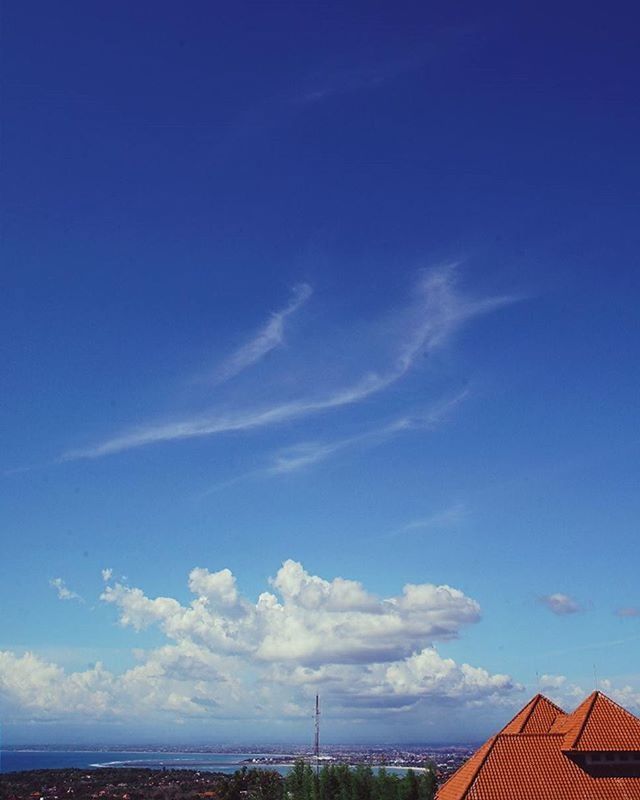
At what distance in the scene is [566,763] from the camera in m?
47.3

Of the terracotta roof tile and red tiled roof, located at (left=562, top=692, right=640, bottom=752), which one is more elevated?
red tiled roof, located at (left=562, top=692, right=640, bottom=752)

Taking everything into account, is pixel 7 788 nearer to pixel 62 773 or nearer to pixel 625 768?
pixel 62 773

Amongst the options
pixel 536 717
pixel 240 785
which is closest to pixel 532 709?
pixel 536 717

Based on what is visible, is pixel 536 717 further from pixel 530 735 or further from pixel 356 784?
pixel 356 784

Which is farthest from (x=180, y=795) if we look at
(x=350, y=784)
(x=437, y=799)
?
(x=437, y=799)

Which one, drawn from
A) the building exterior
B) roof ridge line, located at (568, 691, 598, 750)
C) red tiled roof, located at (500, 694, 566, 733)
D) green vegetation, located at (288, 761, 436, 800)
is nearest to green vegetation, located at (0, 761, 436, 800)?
green vegetation, located at (288, 761, 436, 800)

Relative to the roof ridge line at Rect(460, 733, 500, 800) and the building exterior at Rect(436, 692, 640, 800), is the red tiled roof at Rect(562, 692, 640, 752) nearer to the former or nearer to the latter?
the building exterior at Rect(436, 692, 640, 800)

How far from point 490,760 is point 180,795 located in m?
110

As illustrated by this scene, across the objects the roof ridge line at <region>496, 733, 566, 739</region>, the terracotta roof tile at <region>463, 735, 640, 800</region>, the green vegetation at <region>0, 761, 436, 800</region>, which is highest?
the roof ridge line at <region>496, 733, 566, 739</region>

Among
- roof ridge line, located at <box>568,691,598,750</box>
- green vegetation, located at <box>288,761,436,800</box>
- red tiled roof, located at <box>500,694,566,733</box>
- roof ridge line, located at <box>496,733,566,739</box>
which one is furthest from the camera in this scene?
green vegetation, located at <box>288,761,436,800</box>

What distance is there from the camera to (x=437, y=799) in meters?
50.6

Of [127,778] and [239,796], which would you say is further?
[127,778]

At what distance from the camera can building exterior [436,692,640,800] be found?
150 ft

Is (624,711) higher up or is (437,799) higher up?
(624,711)
